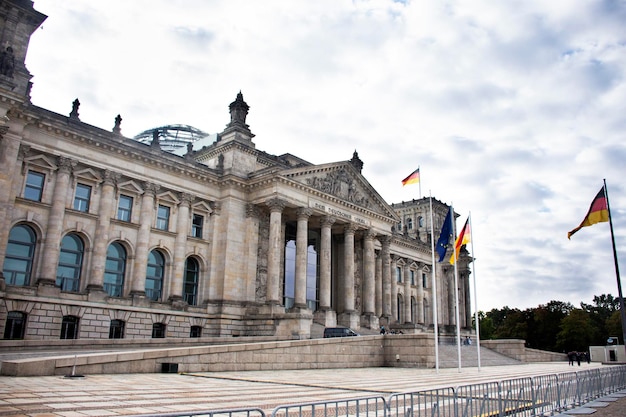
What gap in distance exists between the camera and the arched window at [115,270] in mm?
40500

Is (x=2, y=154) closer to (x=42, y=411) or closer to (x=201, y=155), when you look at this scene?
(x=201, y=155)

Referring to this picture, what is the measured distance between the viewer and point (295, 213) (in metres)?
50.9

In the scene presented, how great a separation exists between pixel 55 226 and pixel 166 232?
9279mm

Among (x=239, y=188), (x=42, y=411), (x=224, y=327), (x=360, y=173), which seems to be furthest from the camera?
(x=360, y=173)

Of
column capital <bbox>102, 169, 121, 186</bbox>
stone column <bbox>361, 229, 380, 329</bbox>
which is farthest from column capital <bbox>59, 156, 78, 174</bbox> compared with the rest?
stone column <bbox>361, 229, 380, 329</bbox>

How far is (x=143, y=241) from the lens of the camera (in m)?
42.1

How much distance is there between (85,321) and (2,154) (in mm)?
12411

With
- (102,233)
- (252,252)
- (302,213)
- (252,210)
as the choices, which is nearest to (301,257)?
(302,213)

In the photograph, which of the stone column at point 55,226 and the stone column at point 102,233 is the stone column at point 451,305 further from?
the stone column at point 55,226

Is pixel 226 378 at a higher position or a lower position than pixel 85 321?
lower

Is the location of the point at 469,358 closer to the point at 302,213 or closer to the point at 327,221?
the point at 327,221

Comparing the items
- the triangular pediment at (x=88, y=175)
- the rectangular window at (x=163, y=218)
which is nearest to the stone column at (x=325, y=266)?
the rectangular window at (x=163, y=218)

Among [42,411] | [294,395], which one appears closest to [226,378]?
[294,395]

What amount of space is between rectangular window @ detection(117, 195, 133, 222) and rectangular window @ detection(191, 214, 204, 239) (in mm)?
6181
